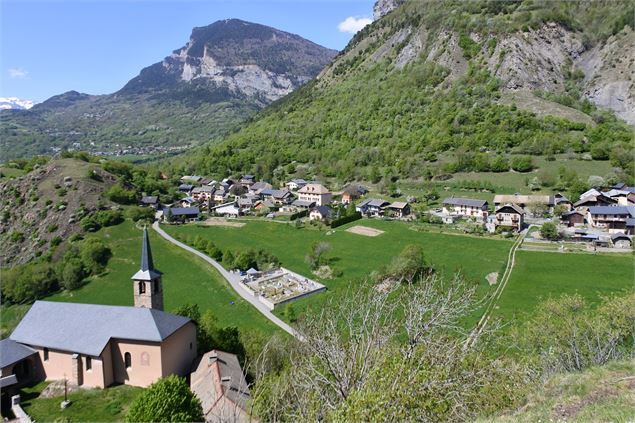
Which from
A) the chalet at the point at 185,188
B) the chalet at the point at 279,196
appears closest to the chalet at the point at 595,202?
the chalet at the point at 279,196

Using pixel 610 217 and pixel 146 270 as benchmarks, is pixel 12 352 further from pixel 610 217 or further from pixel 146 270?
pixel 610 217

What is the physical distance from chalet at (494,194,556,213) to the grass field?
16.2 meters

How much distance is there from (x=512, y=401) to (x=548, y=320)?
11.8 meters

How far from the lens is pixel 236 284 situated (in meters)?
48.0

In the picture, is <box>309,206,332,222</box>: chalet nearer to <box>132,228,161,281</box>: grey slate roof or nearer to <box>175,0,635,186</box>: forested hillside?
<box>175,0,635,186</box>: forested hillside

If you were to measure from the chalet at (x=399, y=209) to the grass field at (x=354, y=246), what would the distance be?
4.52 m

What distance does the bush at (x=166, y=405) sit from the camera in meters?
17.0

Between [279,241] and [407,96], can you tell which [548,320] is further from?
[407,96]

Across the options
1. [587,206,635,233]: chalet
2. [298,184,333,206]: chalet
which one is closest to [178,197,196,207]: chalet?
[298,184,333,206]: chalet

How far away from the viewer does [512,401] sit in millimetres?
13203

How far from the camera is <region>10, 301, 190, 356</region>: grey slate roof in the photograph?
23.8 metres

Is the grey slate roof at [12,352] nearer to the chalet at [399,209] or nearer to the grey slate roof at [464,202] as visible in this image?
the chalet at [399,209]

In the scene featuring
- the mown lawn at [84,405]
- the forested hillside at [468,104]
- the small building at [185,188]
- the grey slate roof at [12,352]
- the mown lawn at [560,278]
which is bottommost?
the mown lawn at [84,405]

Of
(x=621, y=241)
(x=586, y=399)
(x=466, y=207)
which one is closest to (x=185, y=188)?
(x=466, y=207)
